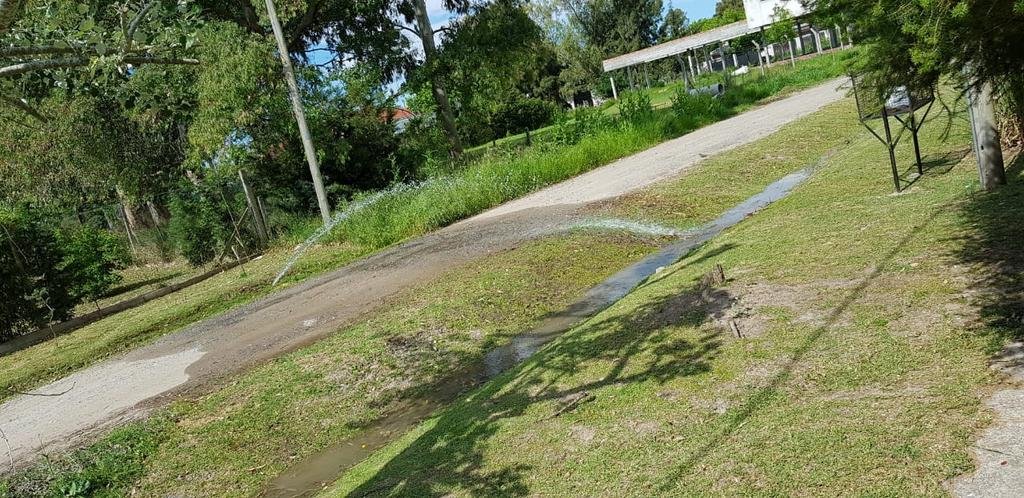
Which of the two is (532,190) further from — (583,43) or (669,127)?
(583,43)

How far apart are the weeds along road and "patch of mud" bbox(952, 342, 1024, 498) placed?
11.4 ft

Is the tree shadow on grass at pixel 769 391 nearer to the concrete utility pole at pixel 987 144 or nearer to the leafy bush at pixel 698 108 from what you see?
the concrete utility pole at pixel 987 144

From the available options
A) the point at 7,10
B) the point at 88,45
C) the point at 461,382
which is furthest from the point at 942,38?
the point at 461,382

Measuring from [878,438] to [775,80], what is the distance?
2991 cm

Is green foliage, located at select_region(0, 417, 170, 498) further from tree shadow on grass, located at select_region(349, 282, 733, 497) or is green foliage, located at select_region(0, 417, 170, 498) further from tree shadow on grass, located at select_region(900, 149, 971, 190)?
tree shadow on grass, located at select_region(900, 149, 971, 190)

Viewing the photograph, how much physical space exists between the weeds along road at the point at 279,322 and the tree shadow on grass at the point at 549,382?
2170 millimetres

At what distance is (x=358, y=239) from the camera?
16609mm

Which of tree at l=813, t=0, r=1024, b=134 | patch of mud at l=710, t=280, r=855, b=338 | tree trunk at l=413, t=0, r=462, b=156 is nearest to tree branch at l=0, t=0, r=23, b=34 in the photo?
tree at l=813, t=0, r=1024, b=134

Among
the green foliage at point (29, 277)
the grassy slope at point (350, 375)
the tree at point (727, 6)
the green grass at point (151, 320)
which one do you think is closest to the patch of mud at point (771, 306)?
the grassy slope at point (350, 375)

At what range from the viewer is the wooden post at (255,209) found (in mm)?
19547

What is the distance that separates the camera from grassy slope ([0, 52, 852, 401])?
11.4 meters

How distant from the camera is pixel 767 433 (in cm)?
386

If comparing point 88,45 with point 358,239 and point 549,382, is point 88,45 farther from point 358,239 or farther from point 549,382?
point 358,239

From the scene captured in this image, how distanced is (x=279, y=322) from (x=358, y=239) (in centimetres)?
630
